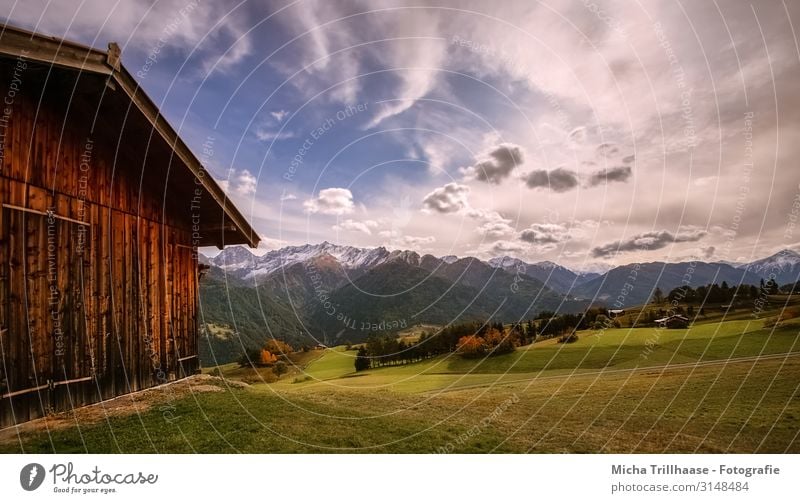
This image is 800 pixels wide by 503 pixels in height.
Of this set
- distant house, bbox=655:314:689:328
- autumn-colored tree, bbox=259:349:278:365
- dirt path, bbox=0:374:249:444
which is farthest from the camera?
autumn-colored tree, bbox=259:349:278:365

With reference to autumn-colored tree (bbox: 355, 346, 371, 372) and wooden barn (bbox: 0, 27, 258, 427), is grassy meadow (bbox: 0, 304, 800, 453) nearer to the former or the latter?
wooden barn (bbox: 0, 27, 258, 427)

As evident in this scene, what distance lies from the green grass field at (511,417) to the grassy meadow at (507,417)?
28 millimetres

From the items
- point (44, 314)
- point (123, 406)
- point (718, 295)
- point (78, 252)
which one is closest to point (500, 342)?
point (718, 295)

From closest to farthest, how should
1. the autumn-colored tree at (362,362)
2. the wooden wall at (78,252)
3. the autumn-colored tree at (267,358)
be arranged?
1. the wooden wall at (78,252)
2. the autumn-colored tree at (362,362)
3. the autumn-colored tree at (267,358)

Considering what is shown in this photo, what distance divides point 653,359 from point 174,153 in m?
18.7

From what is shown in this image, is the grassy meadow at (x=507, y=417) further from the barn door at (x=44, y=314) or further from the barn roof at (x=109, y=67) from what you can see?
the barn roof at (x=109, y=67)

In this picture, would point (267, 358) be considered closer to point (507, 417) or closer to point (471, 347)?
point (471, 347)

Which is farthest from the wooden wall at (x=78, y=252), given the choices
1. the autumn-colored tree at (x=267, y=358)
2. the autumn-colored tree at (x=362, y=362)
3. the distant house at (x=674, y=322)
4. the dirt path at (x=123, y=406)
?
the distant house at (x=674, y=322)

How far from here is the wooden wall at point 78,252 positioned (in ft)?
25.1

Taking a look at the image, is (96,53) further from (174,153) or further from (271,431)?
(271,431)

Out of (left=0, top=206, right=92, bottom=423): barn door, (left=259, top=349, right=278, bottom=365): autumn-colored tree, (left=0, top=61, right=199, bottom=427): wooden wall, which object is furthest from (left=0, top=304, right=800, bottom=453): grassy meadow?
(left=259, top=349, right=278, bottom=365): autumn-colored tree
